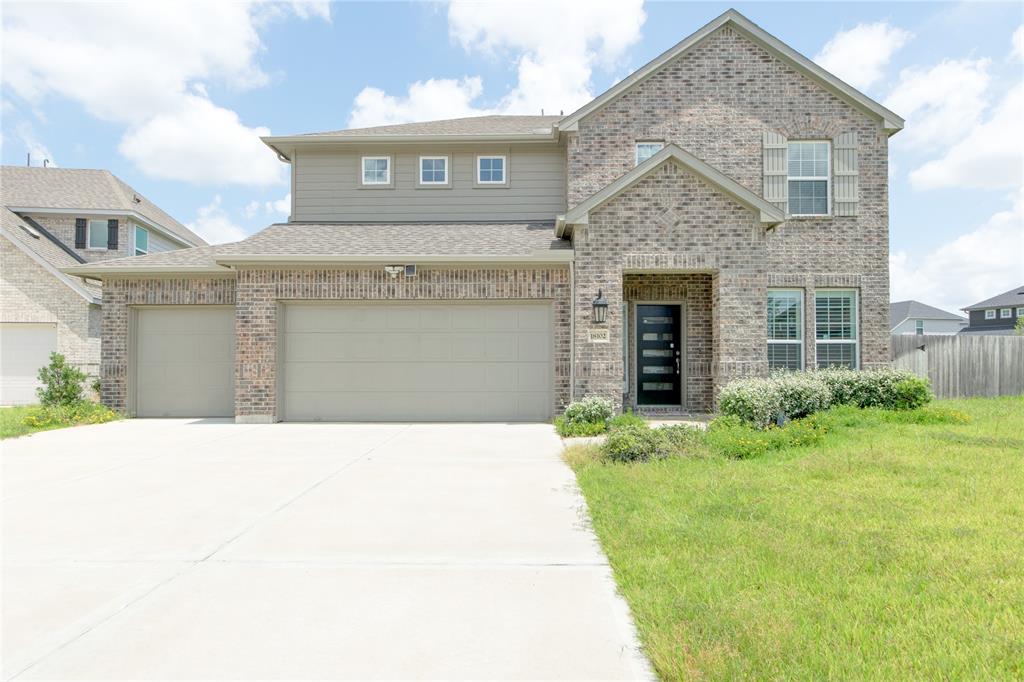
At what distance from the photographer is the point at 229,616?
11.1 ft

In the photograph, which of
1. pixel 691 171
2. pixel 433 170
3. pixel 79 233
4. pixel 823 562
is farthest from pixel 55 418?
pixel 823 562

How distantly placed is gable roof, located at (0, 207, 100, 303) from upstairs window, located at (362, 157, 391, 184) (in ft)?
30.4

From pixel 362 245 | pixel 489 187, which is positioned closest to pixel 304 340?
pixel 362 245

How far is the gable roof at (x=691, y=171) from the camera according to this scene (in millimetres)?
11070

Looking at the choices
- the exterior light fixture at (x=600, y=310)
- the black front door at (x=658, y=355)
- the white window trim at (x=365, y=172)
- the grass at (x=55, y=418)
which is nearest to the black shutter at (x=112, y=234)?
the grass at (x=55, y=418)

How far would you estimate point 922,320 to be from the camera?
50.5 m

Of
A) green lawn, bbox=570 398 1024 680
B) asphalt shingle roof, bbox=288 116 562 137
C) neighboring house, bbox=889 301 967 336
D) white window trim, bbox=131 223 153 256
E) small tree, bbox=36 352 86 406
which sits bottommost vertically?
green lawn, bbox=570 398 1024 680

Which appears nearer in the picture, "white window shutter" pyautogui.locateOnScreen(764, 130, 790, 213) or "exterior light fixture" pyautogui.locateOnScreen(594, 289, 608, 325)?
"exterior light fixture" pyautogui.locateOnScreen(594, 289, 608, 325)

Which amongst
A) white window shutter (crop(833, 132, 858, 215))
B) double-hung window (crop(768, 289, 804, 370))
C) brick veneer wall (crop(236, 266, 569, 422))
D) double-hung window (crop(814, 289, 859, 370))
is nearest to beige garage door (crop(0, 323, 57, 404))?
brick veneer wall (crop(236, 266, 569, 422))

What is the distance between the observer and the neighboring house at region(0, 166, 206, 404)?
1733 centimetres

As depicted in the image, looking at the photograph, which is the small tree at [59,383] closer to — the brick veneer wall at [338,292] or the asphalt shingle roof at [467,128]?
the brick veneer wall at [338,292]

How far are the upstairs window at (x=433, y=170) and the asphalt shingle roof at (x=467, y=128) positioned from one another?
0.65 m

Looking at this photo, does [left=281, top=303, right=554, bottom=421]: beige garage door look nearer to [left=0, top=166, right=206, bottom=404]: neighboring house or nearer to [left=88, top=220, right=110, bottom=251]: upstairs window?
[left=0, top=166, right=206, bottom=404]: neighboring house

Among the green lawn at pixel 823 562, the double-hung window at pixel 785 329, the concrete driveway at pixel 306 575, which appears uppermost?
the double-hung window at pixel 785 329
